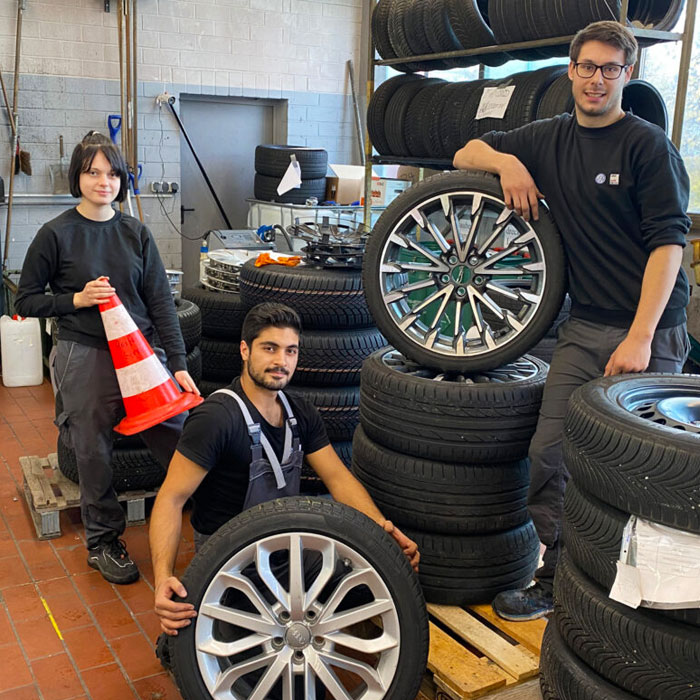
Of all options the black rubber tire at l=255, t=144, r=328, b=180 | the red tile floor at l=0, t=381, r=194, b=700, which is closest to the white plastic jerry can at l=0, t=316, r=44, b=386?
the red tile floor at l=0, t=381, r=194, b=700

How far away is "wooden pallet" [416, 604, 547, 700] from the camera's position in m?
2.46

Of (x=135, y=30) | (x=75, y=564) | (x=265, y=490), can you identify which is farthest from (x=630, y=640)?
(x=135, y=30)

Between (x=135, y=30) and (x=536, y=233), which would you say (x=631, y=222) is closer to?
(x=536, y=233)

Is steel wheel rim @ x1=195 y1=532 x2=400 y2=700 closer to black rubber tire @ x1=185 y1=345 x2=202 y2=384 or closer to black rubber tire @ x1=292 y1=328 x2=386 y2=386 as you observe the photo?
black rubber tire @ x1=292 y1=328 x2=386 y2=386

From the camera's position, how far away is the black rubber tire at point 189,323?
444cm

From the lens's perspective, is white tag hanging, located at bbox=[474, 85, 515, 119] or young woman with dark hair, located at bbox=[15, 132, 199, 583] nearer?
young woman with dark hair, located at bbox=[15, 132, 199, 583]

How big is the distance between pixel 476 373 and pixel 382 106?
3490 mm

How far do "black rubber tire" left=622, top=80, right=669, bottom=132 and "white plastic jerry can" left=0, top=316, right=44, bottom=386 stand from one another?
4946 millimetres

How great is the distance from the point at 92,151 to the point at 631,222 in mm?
2140

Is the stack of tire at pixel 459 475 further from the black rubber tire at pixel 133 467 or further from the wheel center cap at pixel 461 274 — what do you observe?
the black rubber tire at pixel 133 467

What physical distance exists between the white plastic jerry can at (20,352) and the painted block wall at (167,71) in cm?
173

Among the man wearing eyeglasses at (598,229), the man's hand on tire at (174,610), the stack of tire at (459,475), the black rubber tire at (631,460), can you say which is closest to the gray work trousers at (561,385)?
the man wearing eyeglasses at (598,229)

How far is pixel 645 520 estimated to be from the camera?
1.94m

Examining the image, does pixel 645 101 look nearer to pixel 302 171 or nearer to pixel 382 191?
pixel 382 191
